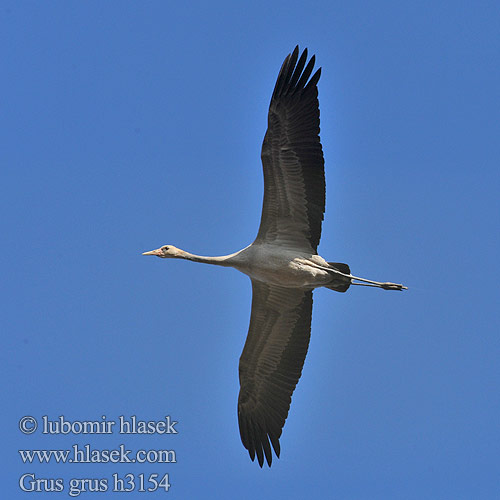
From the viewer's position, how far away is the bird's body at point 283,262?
19.2m

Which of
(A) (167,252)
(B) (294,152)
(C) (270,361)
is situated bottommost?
(C) (270,361)

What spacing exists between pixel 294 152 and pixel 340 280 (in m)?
2.59

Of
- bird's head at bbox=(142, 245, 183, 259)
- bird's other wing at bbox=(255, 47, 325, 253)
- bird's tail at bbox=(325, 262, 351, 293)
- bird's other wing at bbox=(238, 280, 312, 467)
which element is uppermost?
bird's other wing at bbox=(255, 47, 325, 253)

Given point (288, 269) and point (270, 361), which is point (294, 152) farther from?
point (270, 361)

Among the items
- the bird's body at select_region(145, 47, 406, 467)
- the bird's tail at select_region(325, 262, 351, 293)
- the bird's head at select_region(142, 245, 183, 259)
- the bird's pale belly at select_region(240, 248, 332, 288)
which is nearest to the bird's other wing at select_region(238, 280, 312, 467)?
the bird's body at select_region(145, 47, 406, 467)

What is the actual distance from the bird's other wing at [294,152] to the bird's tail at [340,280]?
83cm

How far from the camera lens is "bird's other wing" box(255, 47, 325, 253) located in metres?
19.2

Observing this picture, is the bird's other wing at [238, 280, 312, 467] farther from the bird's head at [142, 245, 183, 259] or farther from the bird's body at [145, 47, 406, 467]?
the bird's head at [142, 245, 183, 259]

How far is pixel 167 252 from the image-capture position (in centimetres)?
2081

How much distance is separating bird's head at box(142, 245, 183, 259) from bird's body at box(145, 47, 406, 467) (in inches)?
0.8

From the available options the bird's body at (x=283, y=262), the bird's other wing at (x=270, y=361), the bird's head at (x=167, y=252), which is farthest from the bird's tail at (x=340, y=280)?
the bird's head at (x=167, y=252)

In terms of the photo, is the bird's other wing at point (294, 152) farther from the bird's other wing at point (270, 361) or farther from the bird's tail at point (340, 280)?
the bird's other wing at point (270, 361)

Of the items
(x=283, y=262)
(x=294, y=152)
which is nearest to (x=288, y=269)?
(x=283, y=262)

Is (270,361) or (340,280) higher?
(340,280)
